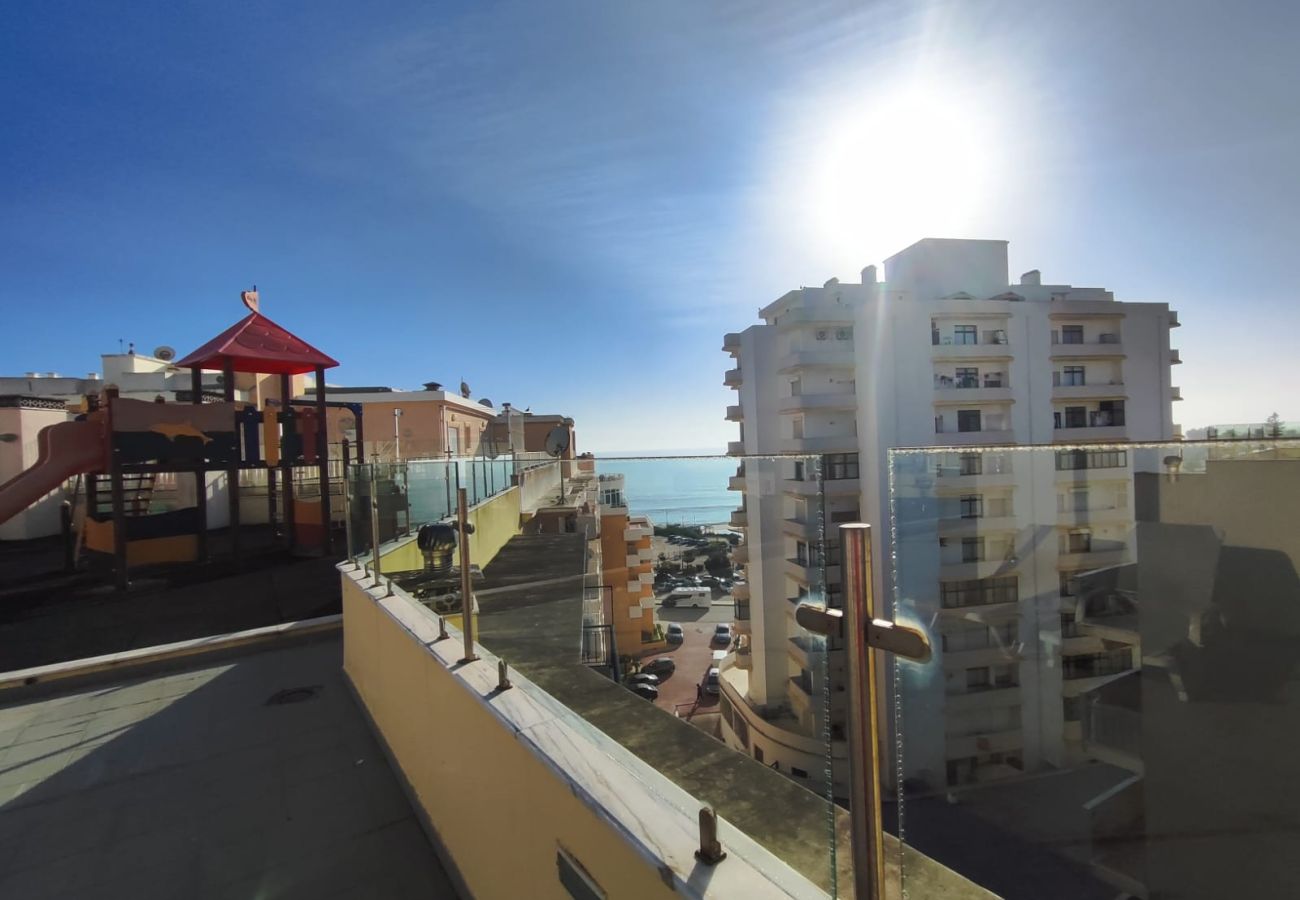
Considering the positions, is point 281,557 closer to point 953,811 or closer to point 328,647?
point 328,647

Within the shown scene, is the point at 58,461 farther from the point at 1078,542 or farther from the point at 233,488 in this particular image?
the point at 1078,542

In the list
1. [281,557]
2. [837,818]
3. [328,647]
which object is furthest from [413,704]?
[281,557]

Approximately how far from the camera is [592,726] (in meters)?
1.71

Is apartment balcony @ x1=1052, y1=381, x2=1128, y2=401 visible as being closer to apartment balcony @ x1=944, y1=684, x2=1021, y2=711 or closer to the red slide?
apartment balcony @ x1=944, y1=684, x2=1021, y2=711

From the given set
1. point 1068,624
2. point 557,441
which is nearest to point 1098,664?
point 1068,624

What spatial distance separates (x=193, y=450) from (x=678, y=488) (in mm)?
12175

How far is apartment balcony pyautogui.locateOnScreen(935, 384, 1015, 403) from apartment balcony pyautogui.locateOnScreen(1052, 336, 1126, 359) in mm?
4869

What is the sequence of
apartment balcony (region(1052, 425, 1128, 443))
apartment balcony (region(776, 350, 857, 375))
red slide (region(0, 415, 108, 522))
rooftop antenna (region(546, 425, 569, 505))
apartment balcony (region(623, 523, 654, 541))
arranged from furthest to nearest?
apartment balcony (region(1052, 425, 1128, 443)) → apartment balcony (region(776, 350, 857, 375)) → rooftop antenna (region(546, 425, 569, 505)) → red slide (region(0, 415, 108, 522)) → apartment balcony (region(623, 523, 654, 541))

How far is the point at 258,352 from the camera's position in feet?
37.6

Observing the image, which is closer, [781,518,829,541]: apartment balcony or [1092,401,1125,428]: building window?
[781,518,829,541]: apartment balcony

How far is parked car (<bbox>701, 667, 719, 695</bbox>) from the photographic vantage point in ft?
4.55

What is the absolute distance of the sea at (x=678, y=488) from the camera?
1.43 m

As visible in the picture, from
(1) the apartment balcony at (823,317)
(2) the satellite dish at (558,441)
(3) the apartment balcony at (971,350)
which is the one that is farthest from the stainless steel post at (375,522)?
(3) the apartment balcony at (971,350)

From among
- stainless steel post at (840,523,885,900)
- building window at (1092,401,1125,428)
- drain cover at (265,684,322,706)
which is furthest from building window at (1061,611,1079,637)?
building window at (1092,401,1125,428)
